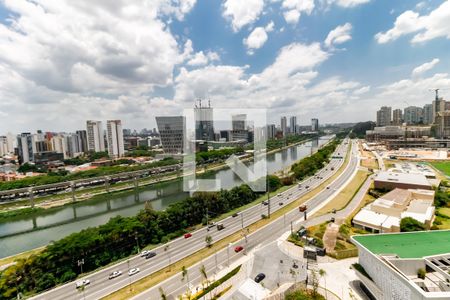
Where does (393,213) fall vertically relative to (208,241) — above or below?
above

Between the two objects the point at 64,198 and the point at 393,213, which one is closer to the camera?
the point at 393,213

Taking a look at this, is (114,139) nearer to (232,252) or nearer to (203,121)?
(203,121)

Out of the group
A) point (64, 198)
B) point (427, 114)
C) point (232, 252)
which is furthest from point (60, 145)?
point (427, 114)

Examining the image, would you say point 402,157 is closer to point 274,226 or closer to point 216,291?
point 274,226

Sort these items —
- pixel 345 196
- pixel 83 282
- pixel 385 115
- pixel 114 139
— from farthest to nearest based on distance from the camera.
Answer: pixel 385 115 → pixel 114 139 → pixel 345 196 → pixel 83 282

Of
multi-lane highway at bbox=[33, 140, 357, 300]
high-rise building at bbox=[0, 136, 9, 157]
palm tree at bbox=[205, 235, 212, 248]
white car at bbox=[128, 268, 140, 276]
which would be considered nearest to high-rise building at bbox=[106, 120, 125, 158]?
high-rise building at bbox=[0, 136, 9, 157]

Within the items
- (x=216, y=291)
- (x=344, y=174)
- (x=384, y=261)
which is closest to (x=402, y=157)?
(x=344, y=174)

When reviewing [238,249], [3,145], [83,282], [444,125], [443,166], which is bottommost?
[83,282]
